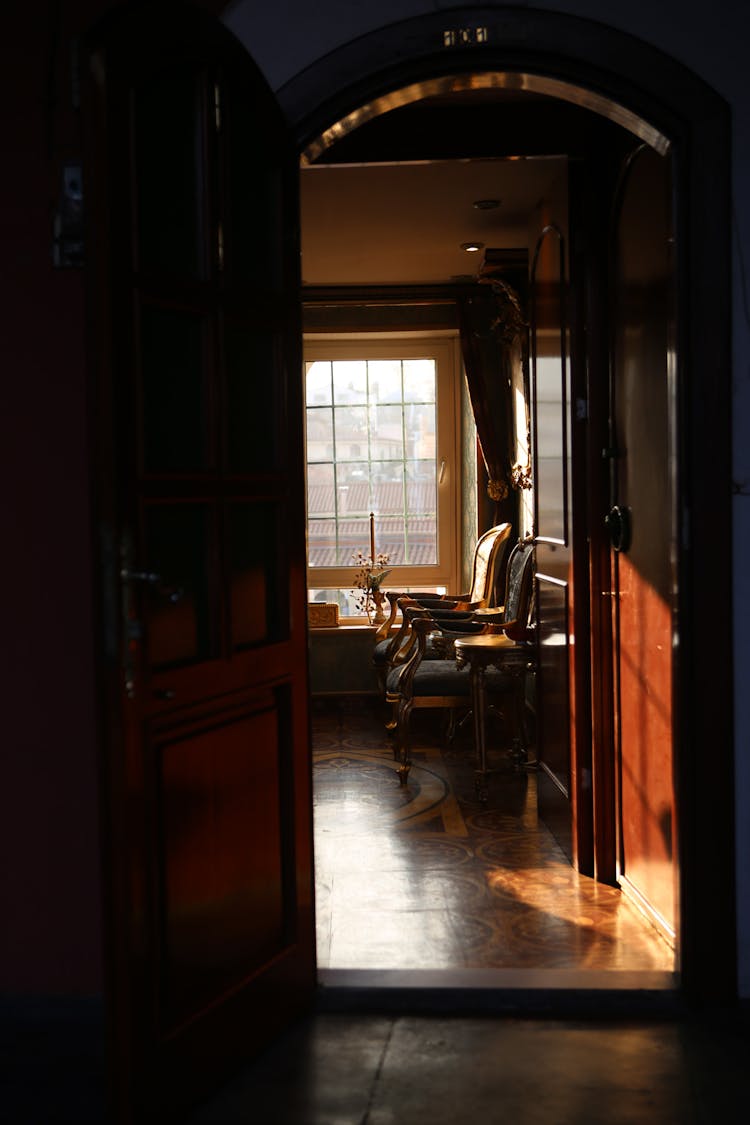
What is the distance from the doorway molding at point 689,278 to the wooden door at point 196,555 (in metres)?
0.32

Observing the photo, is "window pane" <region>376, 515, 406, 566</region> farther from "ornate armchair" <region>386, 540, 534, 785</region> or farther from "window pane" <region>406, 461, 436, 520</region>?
"ornate armchair" <region>386, 540, 534, 785</region>

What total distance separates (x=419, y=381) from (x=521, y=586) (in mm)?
2956

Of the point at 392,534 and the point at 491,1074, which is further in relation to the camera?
the point at 392,534

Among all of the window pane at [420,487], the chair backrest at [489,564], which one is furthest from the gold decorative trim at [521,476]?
the window pane at [420,487]

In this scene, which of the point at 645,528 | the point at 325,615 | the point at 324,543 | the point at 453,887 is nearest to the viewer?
the point at 645,528

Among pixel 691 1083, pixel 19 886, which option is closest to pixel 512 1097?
pixel 691 1083

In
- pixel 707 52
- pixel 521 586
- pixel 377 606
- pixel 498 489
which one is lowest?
pixel 377 606

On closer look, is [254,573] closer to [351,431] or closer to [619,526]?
[619,526]

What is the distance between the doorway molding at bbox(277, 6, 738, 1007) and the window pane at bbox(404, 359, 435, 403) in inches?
188

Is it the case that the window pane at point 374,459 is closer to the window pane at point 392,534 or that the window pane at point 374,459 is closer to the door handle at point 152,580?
the window pane at point 392,534

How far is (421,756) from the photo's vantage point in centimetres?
566

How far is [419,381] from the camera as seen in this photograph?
7.52 metres

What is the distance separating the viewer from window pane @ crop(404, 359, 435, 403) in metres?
7.49

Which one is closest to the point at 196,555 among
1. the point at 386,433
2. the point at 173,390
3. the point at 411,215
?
the point at 173,390
